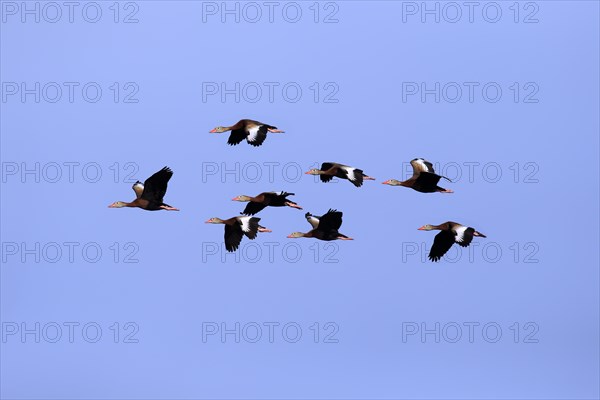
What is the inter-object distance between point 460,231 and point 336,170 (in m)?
4.56

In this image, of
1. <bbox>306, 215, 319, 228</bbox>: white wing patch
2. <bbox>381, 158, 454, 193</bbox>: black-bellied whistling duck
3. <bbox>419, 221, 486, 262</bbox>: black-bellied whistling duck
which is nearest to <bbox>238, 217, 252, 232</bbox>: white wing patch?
<bbox>306, 215, 319, 228</bbox>: white wing patch

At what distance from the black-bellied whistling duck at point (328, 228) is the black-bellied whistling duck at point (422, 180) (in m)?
2.39

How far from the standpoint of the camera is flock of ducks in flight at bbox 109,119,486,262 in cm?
5141

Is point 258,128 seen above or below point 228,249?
above

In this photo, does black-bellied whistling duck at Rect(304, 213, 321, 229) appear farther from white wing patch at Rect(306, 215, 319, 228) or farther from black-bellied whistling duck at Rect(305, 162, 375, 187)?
black-bellied whistling duck at Rect(305, 162, 375, 187)

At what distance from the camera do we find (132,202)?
52719 mm

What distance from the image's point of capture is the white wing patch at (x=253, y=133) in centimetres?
5244

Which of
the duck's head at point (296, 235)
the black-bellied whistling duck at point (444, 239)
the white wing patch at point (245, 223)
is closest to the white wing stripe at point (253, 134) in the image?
the white wing patch at point (245, 223)

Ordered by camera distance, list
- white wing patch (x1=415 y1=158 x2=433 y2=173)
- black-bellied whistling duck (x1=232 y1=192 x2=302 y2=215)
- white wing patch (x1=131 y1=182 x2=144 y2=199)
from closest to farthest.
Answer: white wing patch (x1=131 y1=182 x2=144 y2=199), black-bellied whistling duck (x1=232 y1=192 x2=302 y2=215), white wing patch (x1=415 y1=158 x2=433 y2=173)

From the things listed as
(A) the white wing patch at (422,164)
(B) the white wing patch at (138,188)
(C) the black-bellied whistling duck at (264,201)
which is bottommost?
(C) the black-bellied whistling duck at (264,201)

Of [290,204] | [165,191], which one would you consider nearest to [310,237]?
[290,204]

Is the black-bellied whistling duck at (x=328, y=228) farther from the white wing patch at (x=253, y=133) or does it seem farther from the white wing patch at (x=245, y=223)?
the white wing patch at (x=253, y=133)

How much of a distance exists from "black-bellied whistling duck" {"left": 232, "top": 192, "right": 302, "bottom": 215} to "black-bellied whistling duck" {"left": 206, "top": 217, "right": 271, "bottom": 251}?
135 cm

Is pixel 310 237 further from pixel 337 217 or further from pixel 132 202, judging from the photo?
pixel 132 202
